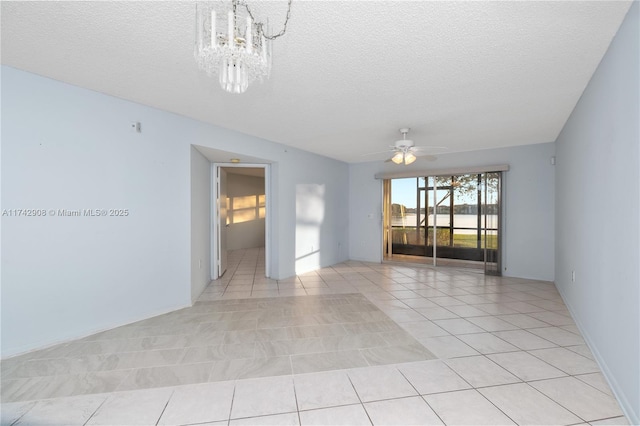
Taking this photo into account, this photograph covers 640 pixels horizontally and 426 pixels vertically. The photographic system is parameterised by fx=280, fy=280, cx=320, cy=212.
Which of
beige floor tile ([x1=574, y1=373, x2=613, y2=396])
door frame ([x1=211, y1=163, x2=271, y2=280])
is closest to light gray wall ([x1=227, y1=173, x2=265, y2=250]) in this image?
door frame ([x1=211, y1=163, x2=271, y2=280])

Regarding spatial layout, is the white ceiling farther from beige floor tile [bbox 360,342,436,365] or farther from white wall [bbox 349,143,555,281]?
beige floor tile [bbox 360,342,436,365]

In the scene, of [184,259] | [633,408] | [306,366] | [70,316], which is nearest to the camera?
[633,408]

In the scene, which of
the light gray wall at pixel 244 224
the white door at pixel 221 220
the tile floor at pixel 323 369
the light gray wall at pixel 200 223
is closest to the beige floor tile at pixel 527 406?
the tile floor at pixel 323 369

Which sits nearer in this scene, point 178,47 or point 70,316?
point 178,47

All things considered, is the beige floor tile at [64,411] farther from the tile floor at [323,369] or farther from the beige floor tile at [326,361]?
the beige floor tile at [326,361]

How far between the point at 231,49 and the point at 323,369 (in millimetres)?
2309

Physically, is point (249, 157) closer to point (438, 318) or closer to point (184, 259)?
point (184, 259)

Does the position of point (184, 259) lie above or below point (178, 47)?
below

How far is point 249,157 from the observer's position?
186 inches

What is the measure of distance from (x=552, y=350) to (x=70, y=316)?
460 cm

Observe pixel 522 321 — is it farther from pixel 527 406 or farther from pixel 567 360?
pixel 527 406

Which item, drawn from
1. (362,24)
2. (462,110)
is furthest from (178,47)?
(462,110)

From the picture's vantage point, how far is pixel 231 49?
54.9 inches

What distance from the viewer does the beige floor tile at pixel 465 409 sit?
1.68 metres
